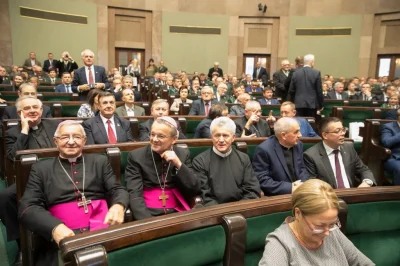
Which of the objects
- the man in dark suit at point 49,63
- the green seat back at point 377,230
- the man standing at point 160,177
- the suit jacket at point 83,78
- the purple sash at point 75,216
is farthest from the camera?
the man in dark suit at point 49,63

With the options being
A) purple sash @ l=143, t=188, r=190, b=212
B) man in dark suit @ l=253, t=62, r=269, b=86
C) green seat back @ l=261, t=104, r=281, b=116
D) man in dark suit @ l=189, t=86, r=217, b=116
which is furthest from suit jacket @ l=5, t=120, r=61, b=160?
man in dark suit @ l=253, t=62, r=269, b=86

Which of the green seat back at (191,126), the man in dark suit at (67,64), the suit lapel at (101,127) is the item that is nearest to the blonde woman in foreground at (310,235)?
the suit lapel at (101,127)

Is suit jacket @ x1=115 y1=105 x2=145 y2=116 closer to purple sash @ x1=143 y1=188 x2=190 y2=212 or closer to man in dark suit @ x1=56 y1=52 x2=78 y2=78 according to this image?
purple sash @ x1=143 y1=188 x2=190 y2=212

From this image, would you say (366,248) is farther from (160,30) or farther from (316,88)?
(160,30)

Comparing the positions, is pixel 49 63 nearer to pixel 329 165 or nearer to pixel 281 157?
pixel 281 157

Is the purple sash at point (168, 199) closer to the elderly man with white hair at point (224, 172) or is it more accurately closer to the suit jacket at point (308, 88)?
the elderly man with white hair at point (224, 172)

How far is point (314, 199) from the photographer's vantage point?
3.85ft

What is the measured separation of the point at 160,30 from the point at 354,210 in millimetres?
11363

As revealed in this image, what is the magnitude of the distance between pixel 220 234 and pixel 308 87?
410 cm

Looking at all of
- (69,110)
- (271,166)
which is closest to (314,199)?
(271,166)

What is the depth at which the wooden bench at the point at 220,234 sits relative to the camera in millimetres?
1018

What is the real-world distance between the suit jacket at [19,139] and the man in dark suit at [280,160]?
1667 mm

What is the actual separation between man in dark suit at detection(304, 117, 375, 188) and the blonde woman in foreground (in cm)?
123

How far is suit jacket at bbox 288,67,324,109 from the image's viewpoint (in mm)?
4879
